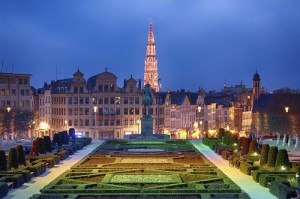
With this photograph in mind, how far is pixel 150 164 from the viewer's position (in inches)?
1683

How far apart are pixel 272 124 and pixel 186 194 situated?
216 feet

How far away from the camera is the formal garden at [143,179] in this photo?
27.8m

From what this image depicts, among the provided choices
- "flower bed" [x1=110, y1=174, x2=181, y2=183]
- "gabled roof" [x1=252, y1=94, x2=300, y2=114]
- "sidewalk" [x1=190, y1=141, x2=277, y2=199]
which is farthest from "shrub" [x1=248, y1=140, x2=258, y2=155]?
"gabled roof" [x1=252, y1=94, x2=300, y2=114]

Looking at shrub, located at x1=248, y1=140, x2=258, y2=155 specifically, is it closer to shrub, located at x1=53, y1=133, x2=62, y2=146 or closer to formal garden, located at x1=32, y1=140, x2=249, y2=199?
formal garden, located at x1=32, y1=140, x2=249, y2=199

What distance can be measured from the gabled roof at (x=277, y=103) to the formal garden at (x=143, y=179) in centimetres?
5566

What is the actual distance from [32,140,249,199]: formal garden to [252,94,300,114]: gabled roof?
5566 cm

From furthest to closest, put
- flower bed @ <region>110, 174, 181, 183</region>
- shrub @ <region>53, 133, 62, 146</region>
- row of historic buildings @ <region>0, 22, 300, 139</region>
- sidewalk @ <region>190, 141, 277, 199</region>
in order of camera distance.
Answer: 1. row of historic buildings @ <region>0, 22, 300, 139</region>
2. shrub @ <region>53, 133, 62, 146</region>
3. flower bed @ <region>110, 174, 181, 183</region>
4. sidewalk @ <region>190, 141, 277, 199</region>

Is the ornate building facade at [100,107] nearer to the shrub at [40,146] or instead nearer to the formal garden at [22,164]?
the formal garden at [22,164]

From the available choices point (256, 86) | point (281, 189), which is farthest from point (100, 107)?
point (281, 189)

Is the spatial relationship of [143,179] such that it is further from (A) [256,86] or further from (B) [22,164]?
(A) [256,86]

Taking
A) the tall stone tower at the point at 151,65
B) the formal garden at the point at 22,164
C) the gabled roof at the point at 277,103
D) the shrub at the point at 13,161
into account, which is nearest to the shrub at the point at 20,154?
the formal garden at the point at 22,164

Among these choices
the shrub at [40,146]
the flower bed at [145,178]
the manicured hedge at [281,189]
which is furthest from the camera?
the shrub at [40,146]

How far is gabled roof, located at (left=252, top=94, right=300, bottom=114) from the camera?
10410 centimetres

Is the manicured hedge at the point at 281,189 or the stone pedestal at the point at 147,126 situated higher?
the stone pedestal at the point at 147,126
